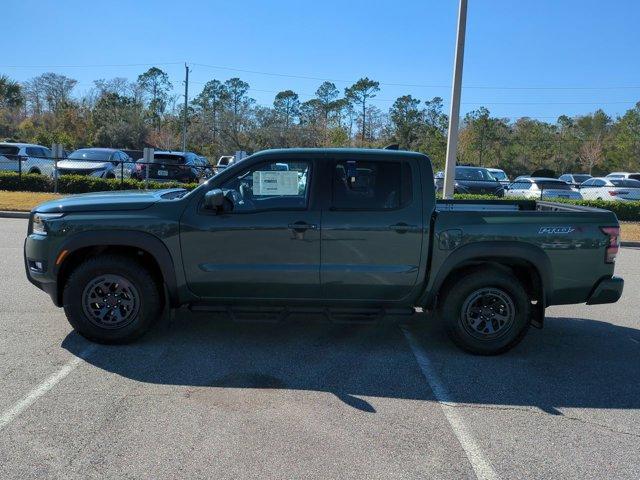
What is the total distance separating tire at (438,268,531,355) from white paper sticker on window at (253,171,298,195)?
5.75 ft

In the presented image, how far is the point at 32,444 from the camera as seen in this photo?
3.39 meters

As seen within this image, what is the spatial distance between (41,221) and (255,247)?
1985mm

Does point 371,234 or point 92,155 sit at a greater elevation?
point 92,155

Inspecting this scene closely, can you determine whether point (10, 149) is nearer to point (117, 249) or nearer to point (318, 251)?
point (117, 249)

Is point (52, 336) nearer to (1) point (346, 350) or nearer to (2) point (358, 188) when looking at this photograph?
(1) point (346, 350)

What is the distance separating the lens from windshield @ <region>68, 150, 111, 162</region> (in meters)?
22.1

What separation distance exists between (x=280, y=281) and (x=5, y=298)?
3.68 meters

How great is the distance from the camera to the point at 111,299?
504 centimetres

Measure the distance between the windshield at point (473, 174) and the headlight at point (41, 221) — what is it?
748 inches

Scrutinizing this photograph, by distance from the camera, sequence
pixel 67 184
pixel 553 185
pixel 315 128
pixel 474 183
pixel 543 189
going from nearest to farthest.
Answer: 1. pixel 67 184
2. pixel 543 189
3. pixel 474 183
4. pixel 553 185
5. pixel 315 128

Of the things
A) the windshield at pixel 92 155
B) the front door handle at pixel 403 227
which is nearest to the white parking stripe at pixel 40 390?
the front door handle at pixel 403 227

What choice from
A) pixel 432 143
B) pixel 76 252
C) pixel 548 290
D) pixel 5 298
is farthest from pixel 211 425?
pixel 432 143

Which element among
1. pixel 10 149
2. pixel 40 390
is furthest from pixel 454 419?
pixel 10 149

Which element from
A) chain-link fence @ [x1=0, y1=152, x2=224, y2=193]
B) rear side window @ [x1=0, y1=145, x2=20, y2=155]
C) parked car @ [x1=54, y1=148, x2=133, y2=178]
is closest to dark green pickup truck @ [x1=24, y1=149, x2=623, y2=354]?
chain-link fence @ [x1=0, y1=152, x2=224, y2=193]
